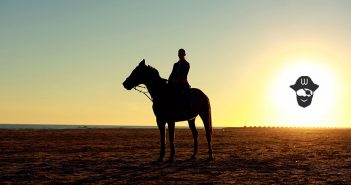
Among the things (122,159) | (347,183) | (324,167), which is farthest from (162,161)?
(347,183)

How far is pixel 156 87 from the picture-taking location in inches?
704

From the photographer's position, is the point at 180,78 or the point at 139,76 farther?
the point at 180,78

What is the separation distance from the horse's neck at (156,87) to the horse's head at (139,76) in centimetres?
22

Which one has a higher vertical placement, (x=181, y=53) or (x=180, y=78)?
(x=181, y=53)

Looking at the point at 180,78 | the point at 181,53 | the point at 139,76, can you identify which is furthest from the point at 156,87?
the point at 181,53

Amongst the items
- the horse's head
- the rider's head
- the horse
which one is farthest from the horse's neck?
the rider's head

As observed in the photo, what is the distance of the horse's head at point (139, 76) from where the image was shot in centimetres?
1773

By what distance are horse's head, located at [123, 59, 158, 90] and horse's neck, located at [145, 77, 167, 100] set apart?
0.22m

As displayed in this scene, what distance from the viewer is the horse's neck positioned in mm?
17812

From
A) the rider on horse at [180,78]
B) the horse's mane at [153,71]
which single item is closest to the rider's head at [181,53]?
the rider on horse at [180,78]

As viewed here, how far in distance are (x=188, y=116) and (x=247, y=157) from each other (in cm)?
315

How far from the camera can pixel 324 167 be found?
51.3 feet

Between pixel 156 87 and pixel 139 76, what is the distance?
74 cm

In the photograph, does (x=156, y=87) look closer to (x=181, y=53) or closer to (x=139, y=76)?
(x=139, y=76)
